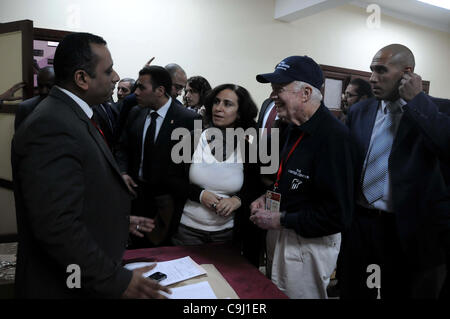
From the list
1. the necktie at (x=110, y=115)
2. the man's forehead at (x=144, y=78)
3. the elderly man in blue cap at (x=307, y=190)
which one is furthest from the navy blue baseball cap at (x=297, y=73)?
the necktie at (x=110, y=115)

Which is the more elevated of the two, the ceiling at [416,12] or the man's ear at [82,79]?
the ceiling at [416,12]

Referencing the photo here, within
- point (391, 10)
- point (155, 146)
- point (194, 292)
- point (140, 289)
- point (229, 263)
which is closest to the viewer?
point (140, 289)

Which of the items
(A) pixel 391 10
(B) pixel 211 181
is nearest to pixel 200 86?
(B) pixel 211 181

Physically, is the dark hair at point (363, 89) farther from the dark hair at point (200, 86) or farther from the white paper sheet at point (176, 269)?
the white paper sheet at point (176, 269)

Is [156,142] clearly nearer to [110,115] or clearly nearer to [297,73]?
[110,115]

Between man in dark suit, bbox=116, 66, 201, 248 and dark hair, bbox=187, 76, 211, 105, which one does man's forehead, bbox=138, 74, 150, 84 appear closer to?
man in dark suit, bbox=116, 66, 201, 248

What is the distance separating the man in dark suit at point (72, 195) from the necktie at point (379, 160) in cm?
121

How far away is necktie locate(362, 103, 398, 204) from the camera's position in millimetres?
1617

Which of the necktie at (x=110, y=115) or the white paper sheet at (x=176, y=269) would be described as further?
the necktie at (x=110, y=115)

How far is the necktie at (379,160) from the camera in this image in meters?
1.62

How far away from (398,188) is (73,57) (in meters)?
1.53

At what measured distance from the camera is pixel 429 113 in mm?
1445

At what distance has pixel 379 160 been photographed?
5.40ft

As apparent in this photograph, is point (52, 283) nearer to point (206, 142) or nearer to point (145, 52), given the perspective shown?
point (206, 142)
